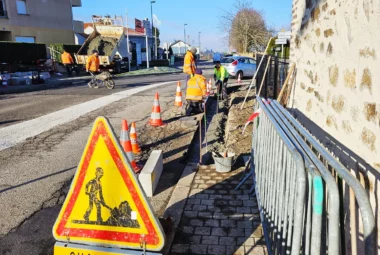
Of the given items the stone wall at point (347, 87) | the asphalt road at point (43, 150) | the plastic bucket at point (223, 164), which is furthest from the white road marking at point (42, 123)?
the stone wall at point (347, 87)

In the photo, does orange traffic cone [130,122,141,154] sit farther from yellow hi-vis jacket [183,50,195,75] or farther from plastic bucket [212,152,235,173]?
yellow hi-vis jacket [183,50,195,75]

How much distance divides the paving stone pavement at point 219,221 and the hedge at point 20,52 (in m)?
23.4

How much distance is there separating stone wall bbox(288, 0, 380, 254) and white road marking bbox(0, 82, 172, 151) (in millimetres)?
5928

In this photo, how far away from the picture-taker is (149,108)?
10.7 metres

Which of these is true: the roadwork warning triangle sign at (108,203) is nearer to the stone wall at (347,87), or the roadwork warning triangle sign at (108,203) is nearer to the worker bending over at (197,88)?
the stone wall at (347,87)

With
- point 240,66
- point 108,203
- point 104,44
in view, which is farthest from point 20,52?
point 108,203

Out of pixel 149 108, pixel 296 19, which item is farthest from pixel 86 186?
pixel 149 108

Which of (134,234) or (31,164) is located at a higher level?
(134,234)

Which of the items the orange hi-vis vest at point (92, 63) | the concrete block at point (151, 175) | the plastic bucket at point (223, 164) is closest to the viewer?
the concrete block at point (151, 175)

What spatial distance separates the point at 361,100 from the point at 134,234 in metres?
2.04

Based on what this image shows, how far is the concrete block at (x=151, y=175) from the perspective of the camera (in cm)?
442

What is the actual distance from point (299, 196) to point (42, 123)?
8105 mm

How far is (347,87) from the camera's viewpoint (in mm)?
2820

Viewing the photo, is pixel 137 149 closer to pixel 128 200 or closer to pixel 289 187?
pixel 128 200
